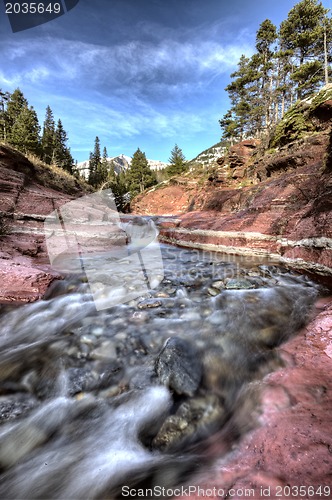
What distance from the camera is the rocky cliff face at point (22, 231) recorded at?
3764 millimetres

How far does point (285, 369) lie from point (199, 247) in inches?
247

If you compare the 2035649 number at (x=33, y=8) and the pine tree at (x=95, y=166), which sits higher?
the pine tree at (x=95, y=166)

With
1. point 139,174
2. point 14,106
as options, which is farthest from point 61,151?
point 139,174

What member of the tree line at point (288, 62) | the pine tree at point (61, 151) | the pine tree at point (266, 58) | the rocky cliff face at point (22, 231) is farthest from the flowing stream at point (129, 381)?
the pine tree at point (61, 151)

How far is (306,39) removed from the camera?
24.2 m

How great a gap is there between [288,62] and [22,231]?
3385 cm

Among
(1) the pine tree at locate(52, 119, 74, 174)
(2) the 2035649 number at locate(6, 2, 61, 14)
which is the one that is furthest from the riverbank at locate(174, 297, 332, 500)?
(1) the pine tree at locate(52, 119, 74, 174)

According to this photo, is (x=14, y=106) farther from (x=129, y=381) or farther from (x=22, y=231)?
(x=129, y=381)

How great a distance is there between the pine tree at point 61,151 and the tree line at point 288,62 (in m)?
30.0

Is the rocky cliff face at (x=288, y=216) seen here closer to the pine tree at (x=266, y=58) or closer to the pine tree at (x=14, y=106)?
the pine tree at (x=266, y=58)

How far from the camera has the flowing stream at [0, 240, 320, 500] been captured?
1540 millimetres

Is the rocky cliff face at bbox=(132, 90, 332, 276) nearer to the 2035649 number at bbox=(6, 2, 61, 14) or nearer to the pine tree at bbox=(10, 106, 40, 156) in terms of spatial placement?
the 2035649 number at bbox=(6, 2, 61, 14)

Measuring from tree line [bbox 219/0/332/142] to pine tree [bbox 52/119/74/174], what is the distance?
30.0 m

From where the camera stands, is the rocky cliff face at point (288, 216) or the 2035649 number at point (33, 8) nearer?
the 2035649 number at point (33, 8)
